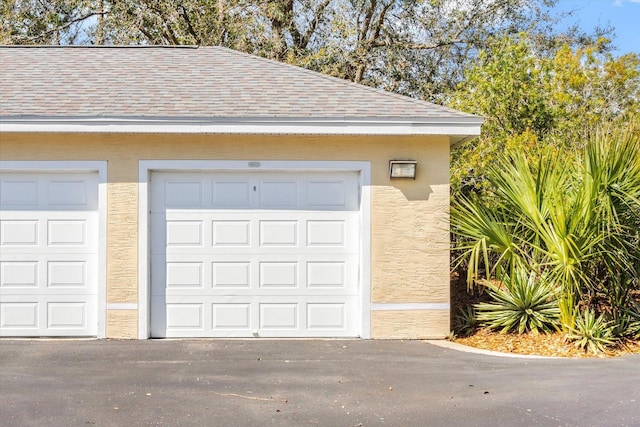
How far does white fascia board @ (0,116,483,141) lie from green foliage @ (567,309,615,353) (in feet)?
9.37

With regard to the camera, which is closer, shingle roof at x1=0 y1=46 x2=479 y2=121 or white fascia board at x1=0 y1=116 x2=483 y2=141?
white fascia board at x1=0 y1=116 x2=483 y2=141

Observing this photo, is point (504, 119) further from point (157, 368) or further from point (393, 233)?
point (157, 368)

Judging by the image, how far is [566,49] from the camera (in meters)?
16.6

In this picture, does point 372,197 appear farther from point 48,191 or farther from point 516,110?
point 516,110

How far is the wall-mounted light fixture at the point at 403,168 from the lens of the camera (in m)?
8.58

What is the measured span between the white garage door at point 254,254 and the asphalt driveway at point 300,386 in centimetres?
51

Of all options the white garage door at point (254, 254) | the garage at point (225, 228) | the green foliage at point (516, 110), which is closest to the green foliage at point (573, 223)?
the garage at point (225, 228)

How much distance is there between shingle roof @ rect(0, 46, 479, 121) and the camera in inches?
334

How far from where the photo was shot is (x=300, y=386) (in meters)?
6.30

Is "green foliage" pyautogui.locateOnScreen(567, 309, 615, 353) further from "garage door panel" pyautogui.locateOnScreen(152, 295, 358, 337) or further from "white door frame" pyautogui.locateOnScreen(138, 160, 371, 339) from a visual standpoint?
"garage door panel" pyautogui.locateOnScreen(152, 295, 358, 337)

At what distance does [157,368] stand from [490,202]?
218 inches

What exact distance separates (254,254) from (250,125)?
1.81 m

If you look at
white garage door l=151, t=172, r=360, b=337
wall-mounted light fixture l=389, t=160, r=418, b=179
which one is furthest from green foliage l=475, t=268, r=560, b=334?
white garage door l=151, t=172, r=360, b=337

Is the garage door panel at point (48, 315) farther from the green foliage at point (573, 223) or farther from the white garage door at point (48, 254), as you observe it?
the green foliage at point (573, 223)
